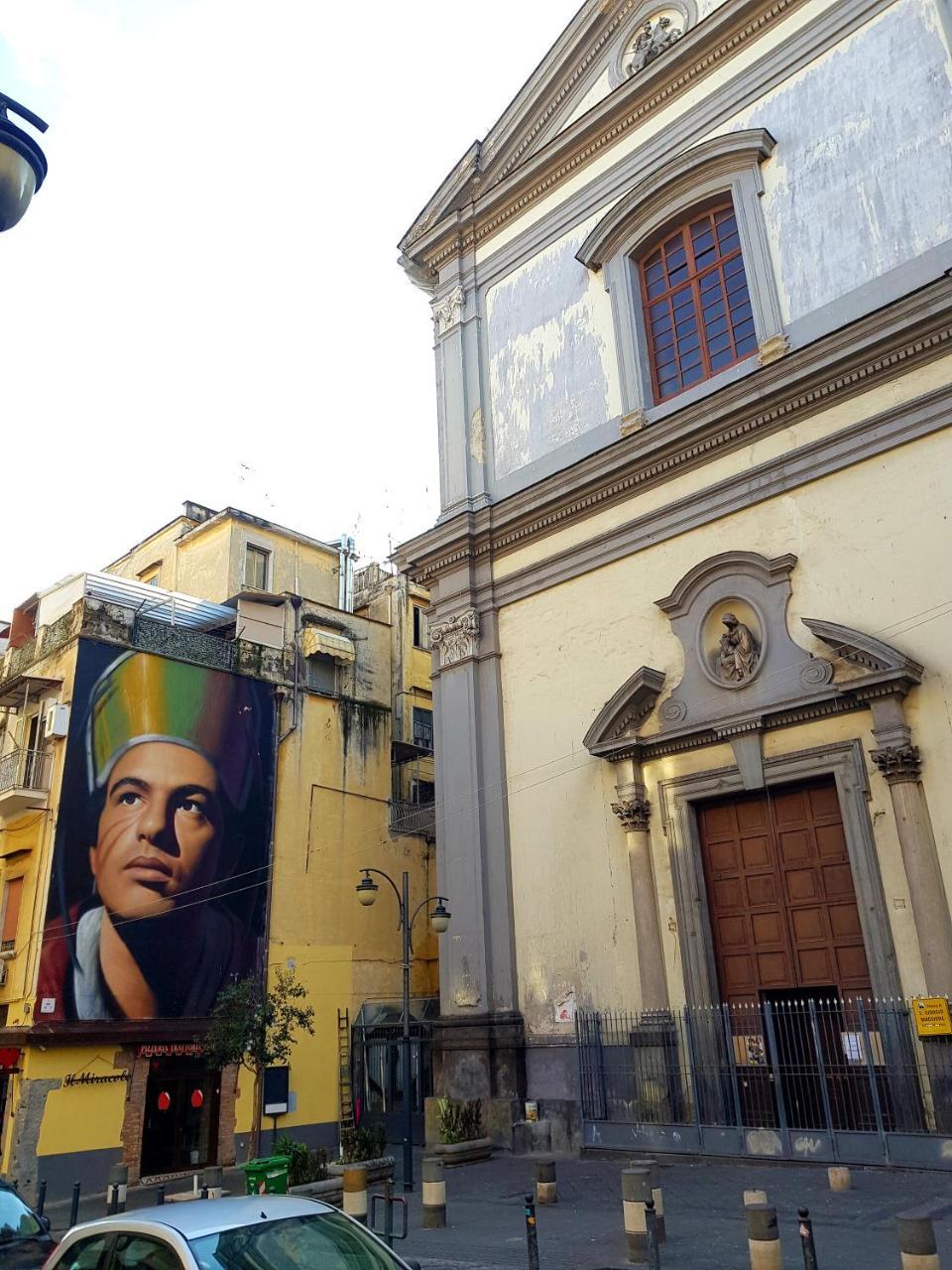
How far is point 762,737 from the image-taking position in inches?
541

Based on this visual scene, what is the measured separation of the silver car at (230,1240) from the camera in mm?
4898

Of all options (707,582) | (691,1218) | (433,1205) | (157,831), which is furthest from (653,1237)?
(157,831)

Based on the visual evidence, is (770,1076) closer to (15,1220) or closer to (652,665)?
(652,665)

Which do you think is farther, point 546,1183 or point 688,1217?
point 546,1183

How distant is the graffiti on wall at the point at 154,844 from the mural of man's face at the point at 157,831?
0.07ft

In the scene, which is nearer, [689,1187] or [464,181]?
[689,1187]

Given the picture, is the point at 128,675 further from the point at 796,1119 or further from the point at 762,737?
the point at 796,1119

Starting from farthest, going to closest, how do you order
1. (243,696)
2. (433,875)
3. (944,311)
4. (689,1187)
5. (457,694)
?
(433,875) → (243,696) → (457,694) → (944,311) → (689,1187)

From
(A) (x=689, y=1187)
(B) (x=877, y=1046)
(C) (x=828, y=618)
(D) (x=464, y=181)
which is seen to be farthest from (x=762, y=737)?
(D) (x=464, y=181)

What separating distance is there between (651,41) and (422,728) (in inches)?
658

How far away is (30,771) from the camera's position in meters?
20.4

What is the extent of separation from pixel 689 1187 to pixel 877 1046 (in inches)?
107

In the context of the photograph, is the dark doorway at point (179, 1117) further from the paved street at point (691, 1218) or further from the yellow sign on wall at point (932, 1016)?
the yellow sign on wall at point (932, 1016)

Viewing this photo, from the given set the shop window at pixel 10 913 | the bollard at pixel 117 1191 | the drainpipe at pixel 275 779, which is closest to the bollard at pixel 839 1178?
the bollard at pixel 117 1191
